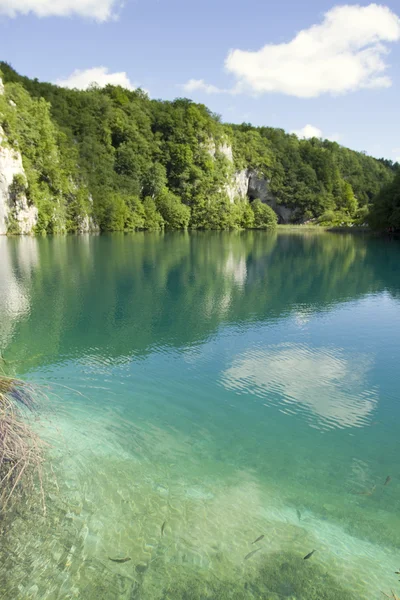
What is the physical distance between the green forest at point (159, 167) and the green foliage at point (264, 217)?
0.24 m

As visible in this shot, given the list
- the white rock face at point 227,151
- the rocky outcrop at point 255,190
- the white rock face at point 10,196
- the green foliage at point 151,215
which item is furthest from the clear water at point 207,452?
the rocky outcrop at point 255,190

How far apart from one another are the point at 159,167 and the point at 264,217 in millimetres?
30097

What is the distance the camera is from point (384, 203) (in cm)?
5869

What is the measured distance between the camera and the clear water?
4.64 meters

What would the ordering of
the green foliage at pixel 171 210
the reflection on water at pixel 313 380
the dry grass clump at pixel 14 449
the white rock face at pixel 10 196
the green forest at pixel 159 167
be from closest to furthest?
the dry grass clump at pixel 14 449 < the reflection on water at pixel 313 380 < the white rock face at pixel 10 196 < the green forest at pixel 159 167 < the green foliage at pixel 171 210

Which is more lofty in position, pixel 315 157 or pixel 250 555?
pixel 315 157

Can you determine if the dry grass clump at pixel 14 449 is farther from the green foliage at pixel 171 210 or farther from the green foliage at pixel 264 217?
the green foliage at pixel 264 217

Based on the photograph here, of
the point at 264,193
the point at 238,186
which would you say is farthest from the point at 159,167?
the point at 264,193

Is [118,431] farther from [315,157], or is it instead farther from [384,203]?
[315,157]

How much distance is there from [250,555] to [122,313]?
38.2ft

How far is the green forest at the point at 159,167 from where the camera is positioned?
2388 inches

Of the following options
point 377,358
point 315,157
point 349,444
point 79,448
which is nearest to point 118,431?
point 79,448

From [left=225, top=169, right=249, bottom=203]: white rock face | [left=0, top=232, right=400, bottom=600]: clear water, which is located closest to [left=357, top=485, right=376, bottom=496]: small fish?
[left=0, top=232, right=400, bottom=600]: clear water

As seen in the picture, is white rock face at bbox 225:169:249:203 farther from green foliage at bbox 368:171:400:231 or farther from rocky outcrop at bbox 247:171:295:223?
green foliage at bbox 368:171:400:231
